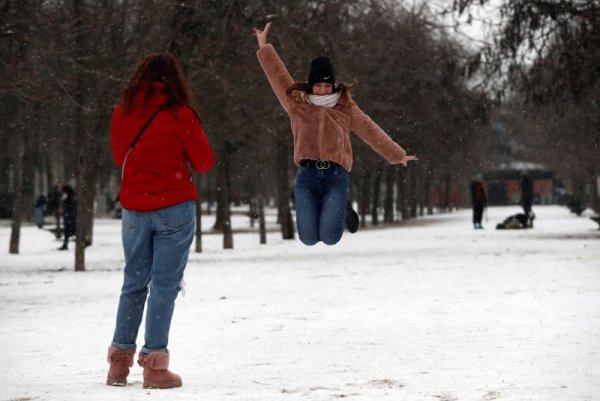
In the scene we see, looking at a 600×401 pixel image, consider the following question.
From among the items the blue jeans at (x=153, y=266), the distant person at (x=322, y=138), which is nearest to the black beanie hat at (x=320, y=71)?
the distant person at (x=322, y=138)

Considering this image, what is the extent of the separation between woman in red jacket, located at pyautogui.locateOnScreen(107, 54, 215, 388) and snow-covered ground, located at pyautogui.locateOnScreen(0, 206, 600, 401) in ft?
0.96

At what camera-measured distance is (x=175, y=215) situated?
21.2 feet

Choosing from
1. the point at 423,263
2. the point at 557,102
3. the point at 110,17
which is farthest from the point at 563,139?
the point at 110,17

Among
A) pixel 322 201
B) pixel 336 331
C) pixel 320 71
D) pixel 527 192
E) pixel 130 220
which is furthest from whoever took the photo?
pixel 527 192

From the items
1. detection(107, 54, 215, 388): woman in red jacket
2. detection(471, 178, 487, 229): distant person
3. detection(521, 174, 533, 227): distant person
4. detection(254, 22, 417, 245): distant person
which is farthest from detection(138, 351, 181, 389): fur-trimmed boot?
detection(471, 178, 487, 229): distant person

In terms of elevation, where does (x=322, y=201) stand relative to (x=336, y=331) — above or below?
above

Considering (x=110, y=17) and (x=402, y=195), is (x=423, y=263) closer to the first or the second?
(x=110, y=17)

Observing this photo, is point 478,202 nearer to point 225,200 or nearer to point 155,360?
point 225,200

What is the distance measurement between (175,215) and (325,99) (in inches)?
76.5

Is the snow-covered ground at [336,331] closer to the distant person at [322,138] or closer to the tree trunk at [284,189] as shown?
the distant person at [322,138]

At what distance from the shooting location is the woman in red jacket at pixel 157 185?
6438mm

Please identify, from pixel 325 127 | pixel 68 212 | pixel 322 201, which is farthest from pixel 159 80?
pixel 68 212

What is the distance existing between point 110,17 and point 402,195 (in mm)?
34736

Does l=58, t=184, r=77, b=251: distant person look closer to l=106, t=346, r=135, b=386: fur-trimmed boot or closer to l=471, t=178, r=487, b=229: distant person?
l=471, t=178, r=487, b=229: distant person
